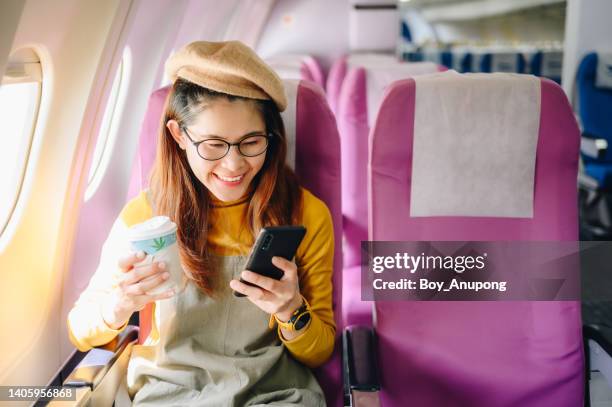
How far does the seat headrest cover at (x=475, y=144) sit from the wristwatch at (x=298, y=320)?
1.53 feet

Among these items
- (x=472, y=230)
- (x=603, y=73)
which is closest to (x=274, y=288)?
(x=472, y=230)

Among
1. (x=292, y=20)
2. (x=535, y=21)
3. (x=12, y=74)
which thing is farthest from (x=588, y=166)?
(x=535, y=21)

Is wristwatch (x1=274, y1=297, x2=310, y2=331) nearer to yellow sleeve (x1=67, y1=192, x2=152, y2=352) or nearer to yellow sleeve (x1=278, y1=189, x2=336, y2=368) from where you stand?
yellow sleeve (x1=278, y1=189, x2=336, y2=368)

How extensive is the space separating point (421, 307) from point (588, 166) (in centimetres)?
324

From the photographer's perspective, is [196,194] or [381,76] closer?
[196,194]

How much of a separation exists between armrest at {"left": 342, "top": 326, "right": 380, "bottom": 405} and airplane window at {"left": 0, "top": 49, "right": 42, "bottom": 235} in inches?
41.9

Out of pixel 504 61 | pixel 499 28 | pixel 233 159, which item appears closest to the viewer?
A: pixel 233 159

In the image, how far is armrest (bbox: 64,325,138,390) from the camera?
56.8 inches

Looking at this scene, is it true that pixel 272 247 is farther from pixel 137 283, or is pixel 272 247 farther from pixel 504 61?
pixel 504 61

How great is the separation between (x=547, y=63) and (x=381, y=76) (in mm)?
7460

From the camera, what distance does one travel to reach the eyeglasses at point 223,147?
4.58 feet

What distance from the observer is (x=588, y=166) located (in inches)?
173

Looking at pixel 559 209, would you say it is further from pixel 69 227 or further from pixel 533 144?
pixel 69 227

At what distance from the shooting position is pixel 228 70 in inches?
53.6
